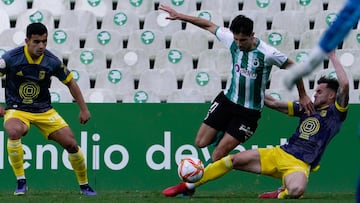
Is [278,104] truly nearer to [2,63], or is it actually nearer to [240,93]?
[240,93]

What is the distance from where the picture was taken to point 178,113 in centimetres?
1114

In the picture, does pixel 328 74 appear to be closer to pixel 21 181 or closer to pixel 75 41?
pixel 75 41

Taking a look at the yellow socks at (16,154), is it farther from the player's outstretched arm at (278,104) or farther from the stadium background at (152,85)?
the player's outstretched arm at (278,104)

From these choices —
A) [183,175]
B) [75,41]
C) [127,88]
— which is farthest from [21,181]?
[75,41]

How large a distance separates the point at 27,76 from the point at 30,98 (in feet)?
0.82

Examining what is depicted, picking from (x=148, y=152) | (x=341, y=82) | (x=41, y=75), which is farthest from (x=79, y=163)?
(x=341, y=82)

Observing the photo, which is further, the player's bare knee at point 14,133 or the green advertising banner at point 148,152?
the green advertising banner at point 148,152

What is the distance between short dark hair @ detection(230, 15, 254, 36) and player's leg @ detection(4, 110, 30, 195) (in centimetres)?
241

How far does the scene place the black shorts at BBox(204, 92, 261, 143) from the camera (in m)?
8.88

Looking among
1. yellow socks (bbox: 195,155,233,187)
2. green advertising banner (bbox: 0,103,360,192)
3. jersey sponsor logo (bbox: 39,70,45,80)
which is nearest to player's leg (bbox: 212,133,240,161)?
yellow socks (bbox: 195,155,233,187)

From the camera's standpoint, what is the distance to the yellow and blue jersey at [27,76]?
29.1 ft

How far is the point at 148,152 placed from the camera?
11086 mm

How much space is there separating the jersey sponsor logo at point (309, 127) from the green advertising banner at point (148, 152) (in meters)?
2.05

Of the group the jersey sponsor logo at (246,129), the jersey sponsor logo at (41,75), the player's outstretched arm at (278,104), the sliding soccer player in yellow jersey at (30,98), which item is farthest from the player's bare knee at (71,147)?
the player's outstretched arm at (278,104)
